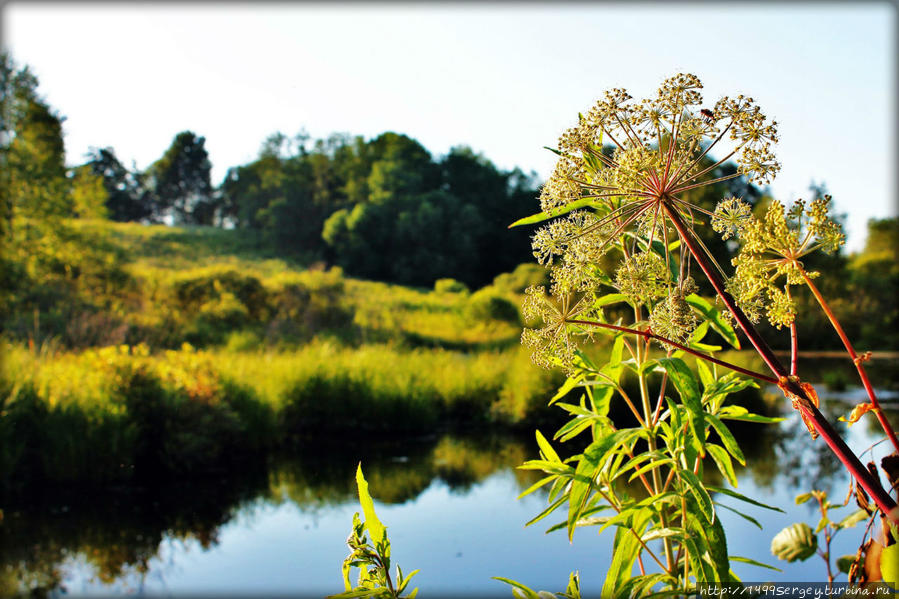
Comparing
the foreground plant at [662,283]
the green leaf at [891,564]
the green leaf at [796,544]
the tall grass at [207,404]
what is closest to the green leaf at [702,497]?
the foreground plant at [662,283]

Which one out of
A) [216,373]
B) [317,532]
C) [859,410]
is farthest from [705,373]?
[216,373]

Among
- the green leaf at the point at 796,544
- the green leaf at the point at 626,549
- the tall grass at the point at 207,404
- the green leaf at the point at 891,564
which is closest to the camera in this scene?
the green leaf at the point at 891,564

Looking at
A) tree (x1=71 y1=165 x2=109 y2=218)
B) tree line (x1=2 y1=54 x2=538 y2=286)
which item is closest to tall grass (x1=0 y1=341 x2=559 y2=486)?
tree (x1=71 y1=165 x2=109 y2=218)

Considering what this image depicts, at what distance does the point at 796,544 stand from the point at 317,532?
13.4ft

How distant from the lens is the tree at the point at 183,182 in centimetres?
2008

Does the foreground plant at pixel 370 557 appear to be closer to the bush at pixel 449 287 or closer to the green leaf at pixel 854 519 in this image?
the green leaf at pixel 854 519

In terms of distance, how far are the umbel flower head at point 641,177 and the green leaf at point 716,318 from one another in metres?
0.04

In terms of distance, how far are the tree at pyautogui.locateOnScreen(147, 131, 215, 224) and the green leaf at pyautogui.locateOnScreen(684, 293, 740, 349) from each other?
2118cm

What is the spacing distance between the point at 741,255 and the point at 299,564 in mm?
4168

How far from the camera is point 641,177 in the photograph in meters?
0.65

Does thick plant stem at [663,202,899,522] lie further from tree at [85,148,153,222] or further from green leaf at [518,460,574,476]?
tree at [85,148,153,222]

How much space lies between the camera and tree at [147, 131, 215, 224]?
2008 cm

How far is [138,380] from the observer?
19.2 feet

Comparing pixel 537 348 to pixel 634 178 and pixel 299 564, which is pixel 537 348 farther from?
pixel 299 564
